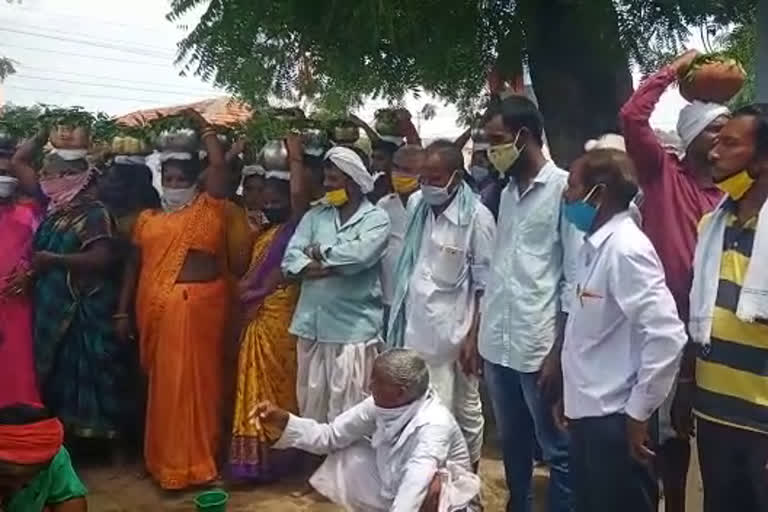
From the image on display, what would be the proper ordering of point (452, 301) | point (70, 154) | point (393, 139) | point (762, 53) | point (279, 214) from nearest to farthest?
point (452, 301), point (762, 53), point (279, 214), point (70, 154), point (393, 139)

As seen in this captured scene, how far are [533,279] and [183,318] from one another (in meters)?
2.12

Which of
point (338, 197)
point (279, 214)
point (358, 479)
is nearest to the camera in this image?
point (358, 479)

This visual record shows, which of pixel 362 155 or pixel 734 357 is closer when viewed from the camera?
pixel 734 357

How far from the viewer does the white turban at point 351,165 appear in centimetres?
543

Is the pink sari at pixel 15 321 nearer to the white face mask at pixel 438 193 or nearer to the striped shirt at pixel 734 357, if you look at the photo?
the white face mask at pixel 438 193

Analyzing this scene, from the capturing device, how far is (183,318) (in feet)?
18.6

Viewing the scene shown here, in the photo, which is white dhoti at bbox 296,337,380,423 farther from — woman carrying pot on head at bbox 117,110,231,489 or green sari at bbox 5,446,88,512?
green sari at bbox 5,446,88,512

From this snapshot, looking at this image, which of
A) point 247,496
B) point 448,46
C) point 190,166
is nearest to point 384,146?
point 448,46

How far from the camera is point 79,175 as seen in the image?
19.7 feet

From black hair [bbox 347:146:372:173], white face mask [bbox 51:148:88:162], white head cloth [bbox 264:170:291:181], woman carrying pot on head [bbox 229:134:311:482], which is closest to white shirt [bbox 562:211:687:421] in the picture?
black hair [bbox 347:146:372:173]

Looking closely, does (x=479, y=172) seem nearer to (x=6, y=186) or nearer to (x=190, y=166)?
(x=190, y=166)

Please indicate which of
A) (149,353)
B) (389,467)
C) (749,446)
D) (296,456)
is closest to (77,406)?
(149,353)

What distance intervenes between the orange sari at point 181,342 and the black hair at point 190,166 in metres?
0.13

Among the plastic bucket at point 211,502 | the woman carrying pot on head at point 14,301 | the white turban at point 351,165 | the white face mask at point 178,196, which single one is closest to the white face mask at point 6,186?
the woman carrying pot on head at point 14,301
